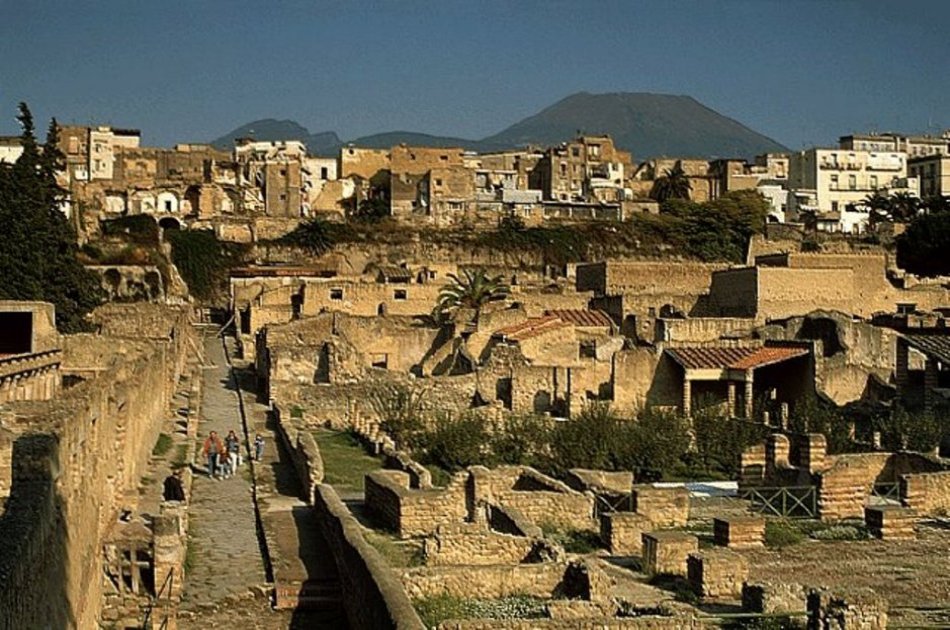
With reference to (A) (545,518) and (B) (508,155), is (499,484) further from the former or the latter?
(B) (508,155)

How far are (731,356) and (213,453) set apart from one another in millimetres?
16381

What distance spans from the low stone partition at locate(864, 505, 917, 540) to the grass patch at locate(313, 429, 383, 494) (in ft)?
24.0

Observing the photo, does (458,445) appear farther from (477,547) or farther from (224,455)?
(477,547)

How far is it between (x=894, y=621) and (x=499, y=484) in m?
8.09

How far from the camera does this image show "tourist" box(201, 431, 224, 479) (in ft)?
70.2

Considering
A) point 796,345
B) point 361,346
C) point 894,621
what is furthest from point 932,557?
point 361,346

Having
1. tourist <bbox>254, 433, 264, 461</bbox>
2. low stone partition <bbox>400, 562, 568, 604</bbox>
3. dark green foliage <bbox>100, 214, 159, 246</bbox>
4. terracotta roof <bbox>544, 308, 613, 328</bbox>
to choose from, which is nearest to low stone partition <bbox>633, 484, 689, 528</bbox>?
low stone partition <bbox>400, 562, 568, 604</bbox>

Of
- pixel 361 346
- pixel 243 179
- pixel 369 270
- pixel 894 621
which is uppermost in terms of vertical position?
pixel 243 179

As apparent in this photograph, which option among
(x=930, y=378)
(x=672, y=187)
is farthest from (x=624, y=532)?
(x=672, y=187)

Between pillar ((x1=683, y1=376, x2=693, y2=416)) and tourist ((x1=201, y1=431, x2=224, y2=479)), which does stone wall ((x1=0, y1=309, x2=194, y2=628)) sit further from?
pillar ((x1=683, y1=376, x2=693, y2=416))

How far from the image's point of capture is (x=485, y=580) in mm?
12227

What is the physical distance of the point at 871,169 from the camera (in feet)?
332

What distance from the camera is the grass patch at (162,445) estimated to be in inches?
916

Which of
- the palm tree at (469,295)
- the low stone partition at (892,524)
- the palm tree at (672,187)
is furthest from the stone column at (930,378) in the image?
the palm tree at (672,187)
